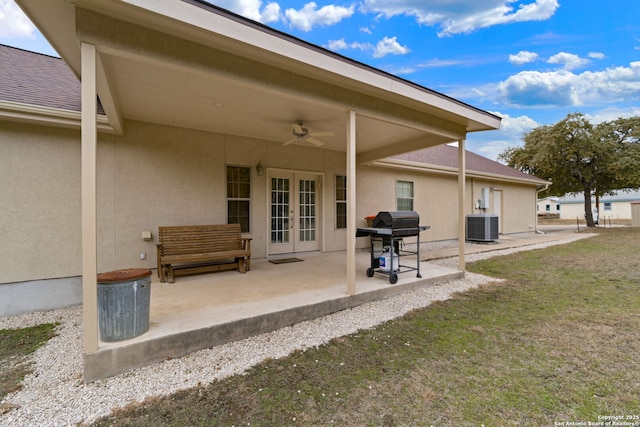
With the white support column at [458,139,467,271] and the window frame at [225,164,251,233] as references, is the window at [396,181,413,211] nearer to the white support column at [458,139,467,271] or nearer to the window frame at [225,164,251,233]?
the white support column at [458,139,467,271]

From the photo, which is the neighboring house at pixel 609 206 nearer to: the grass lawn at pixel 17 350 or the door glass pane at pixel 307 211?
the door glass pane at pixel 307 211

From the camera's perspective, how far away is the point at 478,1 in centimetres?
790

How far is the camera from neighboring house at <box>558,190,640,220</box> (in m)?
30.7

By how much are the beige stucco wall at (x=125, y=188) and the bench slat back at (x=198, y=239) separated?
45 centimetres

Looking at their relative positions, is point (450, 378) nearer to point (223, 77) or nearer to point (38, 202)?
point (223, 77)

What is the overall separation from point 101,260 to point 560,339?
6.37 metres

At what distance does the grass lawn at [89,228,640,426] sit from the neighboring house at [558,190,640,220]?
37218 mm

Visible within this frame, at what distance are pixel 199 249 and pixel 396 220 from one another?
3.43 m

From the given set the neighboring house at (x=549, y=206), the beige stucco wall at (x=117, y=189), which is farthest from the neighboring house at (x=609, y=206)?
the beige stucco wall at (x=117, y=189)

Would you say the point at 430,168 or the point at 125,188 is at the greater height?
the point at 430,168

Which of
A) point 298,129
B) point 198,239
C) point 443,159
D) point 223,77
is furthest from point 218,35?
point 443,159

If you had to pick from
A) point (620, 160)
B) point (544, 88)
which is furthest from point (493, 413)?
point (544, 88)

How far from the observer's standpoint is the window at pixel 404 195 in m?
8.87

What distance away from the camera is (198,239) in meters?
4.96
